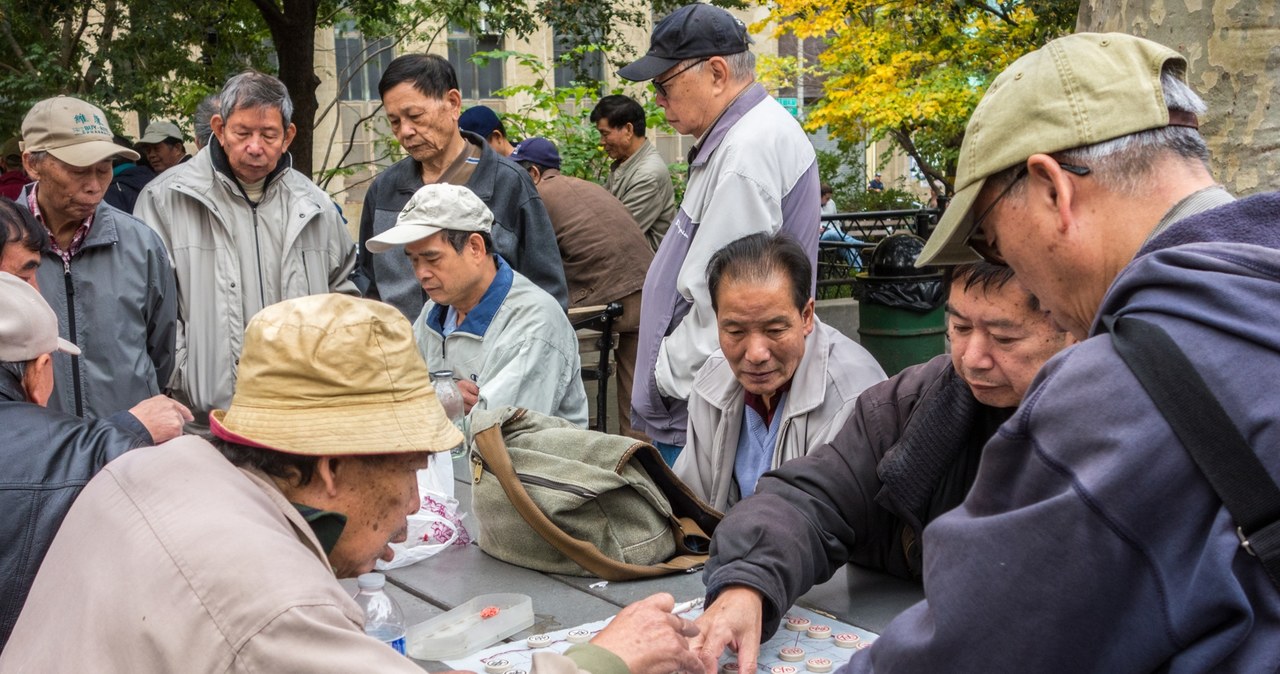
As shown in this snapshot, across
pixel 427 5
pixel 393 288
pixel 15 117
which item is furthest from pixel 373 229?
pixel 427 5

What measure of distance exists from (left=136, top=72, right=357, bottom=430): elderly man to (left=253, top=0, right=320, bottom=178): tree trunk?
13.7ft

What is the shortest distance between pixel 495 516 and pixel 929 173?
10827 millimetres

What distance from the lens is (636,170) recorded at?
6910 mm

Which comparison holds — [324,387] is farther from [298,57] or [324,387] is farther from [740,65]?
[298,57]

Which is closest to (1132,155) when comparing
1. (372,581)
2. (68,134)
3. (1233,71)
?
(372,581)

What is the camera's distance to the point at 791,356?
3109mm

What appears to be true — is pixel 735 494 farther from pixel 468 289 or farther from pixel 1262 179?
pixel 1262 179

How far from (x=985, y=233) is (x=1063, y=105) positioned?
22 cm

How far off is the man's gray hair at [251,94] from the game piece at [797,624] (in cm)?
289

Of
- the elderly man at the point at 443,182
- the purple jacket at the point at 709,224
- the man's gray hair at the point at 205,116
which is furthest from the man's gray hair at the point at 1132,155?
the man's gray hair at the point at 205,116

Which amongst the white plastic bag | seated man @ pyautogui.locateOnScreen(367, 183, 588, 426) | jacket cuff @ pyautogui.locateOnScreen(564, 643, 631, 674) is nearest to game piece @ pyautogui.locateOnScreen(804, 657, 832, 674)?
jacket cuff @ pyautogui.locateOnScreen(564, 643, 631, 674)

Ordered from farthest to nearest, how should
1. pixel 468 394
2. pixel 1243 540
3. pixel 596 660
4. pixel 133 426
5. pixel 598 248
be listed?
pixel 598 248, pixel 468 394, pixel 133 426, pixel 596 660, pixel 1243 540

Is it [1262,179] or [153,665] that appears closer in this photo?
[153,665]

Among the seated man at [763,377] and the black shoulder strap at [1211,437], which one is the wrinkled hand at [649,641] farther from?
the black shoulder strap at [1211,437]
